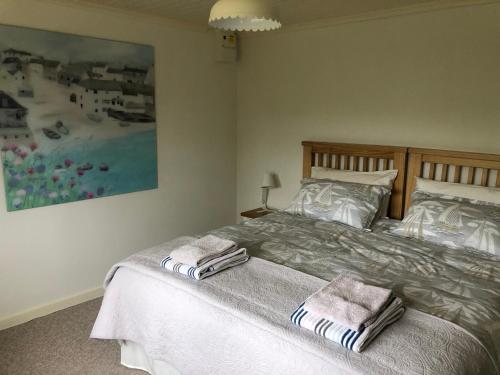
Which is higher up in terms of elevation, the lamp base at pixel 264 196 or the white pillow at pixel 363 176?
the white pillow at pixel 363 176

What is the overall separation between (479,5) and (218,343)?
2.55 meters

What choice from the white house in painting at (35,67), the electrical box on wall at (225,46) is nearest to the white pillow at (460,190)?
the electrical box on wall at (225,46)

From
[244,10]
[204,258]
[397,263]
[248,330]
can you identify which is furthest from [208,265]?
[244,10]

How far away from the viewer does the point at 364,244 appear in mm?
2494

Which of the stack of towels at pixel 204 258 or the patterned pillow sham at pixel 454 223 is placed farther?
the patterned pillow sham at pixel 454 223

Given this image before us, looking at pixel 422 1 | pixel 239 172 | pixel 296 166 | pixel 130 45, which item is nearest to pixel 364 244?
pixel 296 166

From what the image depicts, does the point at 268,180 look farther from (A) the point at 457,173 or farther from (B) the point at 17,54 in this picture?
(B) the point at 17,54

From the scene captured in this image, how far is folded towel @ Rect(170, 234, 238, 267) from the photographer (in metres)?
1.99

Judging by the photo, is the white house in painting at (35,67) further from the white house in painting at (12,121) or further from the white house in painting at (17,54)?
the white house in painting at (12,121)

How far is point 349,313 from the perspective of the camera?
1503 millimetres

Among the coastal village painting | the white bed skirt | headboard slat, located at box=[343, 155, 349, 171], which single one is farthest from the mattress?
the coastal village painting

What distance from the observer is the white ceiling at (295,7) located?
276 centimetres

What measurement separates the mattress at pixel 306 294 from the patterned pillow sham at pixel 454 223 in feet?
0.30

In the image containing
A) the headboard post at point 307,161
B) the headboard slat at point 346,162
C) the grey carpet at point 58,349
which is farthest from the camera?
the headboard post at point 307,161
